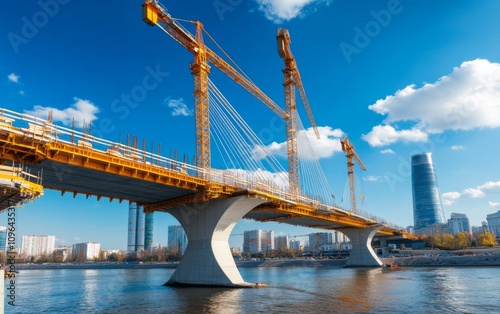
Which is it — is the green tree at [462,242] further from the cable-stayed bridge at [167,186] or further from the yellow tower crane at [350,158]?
the cable-stayed bridge at [167,186]

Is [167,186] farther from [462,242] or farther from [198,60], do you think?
[462,242]

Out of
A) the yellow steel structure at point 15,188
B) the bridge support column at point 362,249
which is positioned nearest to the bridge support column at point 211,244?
the yellow steel structure at point 15,188

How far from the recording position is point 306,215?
6494 cm

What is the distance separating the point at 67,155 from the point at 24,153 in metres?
3.16

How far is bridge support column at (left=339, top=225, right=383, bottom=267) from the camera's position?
101681 mm

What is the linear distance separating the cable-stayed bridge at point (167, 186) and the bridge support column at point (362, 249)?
43.8 meters

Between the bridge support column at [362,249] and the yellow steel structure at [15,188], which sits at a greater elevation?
the yellow steel structure at [15,188]

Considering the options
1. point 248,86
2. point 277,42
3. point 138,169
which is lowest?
point 138,169

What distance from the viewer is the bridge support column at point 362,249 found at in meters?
Answer: 102

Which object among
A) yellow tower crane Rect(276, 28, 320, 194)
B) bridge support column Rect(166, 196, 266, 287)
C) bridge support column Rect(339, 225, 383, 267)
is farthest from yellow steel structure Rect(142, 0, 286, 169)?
bridge support column Rect(339, 225, 383, 267)

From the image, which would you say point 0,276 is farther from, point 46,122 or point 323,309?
point 323,309

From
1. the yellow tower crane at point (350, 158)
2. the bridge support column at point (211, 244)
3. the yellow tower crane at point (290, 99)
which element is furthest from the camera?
the yellow tower crane at point (350, 158)

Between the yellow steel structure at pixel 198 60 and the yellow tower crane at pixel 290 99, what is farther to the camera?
the yellow tower crane at pixel 290 99

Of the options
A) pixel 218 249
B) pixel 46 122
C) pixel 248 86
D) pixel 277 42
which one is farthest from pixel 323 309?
pixel 277 42
